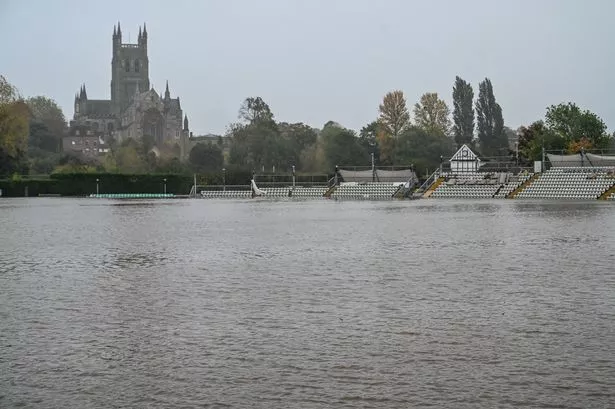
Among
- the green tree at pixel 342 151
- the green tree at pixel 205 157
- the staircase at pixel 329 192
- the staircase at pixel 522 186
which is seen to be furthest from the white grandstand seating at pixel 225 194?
the green tree at pixel 205 157

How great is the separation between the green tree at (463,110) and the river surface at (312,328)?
305 feet

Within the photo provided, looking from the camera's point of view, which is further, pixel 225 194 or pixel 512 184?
pixel 225 194

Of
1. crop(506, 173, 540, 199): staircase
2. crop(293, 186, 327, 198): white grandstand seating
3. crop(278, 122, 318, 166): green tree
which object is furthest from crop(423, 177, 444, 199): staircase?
crop(278, 122, 318, 166): green tree

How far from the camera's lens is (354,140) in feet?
321

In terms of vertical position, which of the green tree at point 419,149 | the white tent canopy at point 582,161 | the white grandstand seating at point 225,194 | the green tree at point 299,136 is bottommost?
the white grandstand seating at point 225,194

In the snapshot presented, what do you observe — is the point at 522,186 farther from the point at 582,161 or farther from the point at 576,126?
the point at 576,126

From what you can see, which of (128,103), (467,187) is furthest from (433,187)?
(128,103)

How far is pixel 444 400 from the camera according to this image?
5.55 m

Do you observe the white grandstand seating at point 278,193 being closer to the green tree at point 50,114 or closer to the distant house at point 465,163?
the distant house at point 465,163

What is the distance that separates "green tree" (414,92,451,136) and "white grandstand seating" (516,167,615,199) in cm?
4993

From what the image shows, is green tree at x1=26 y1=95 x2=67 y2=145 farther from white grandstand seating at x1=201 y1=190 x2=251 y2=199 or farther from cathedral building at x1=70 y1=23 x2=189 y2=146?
white grandstand seating at x1=201 y1=190 x2=251 y2=199

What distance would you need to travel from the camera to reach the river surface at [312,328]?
583 centimetres

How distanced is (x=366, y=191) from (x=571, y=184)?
60.6ft

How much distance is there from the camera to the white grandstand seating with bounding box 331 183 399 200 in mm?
66250
